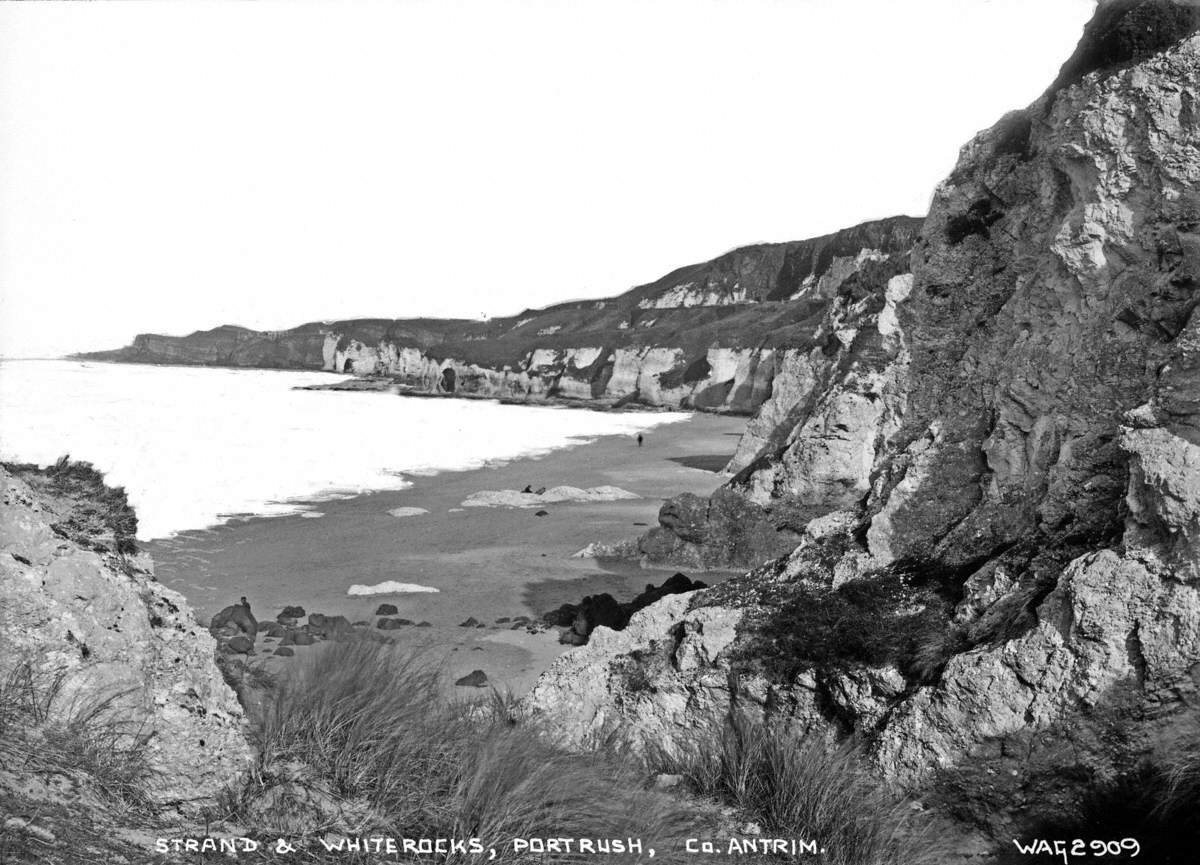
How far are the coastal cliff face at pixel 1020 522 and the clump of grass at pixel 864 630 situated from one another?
2 cm

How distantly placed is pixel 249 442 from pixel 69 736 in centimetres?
4061

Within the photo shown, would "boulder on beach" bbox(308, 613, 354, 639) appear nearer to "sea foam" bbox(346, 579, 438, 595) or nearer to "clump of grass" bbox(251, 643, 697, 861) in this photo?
"sea foam" bbox(346, 579, 438, 595)

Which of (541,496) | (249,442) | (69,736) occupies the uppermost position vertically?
(69,736)

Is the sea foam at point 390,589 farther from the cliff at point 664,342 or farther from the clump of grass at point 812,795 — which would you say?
the cliff at point 664,342

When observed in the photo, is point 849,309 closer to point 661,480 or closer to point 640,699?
point 661,480

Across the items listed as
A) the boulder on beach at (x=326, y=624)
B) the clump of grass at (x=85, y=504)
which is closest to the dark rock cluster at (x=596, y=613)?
the boulder on beach at (x=326, y=624)

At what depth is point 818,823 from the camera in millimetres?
4285

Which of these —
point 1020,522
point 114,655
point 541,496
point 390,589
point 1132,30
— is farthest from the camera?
point 541,496

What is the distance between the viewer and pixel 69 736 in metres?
3.70

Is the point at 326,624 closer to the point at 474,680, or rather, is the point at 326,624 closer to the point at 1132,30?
the point at 474,680

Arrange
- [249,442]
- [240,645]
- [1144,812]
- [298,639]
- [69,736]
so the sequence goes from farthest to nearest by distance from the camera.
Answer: [249,442] < [298,639] < [240,645] < [1144,812] < [69,736]

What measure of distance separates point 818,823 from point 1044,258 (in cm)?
488

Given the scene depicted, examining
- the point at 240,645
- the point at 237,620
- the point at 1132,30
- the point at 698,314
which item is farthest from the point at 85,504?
the point at 698,314

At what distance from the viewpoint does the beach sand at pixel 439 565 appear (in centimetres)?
1249
